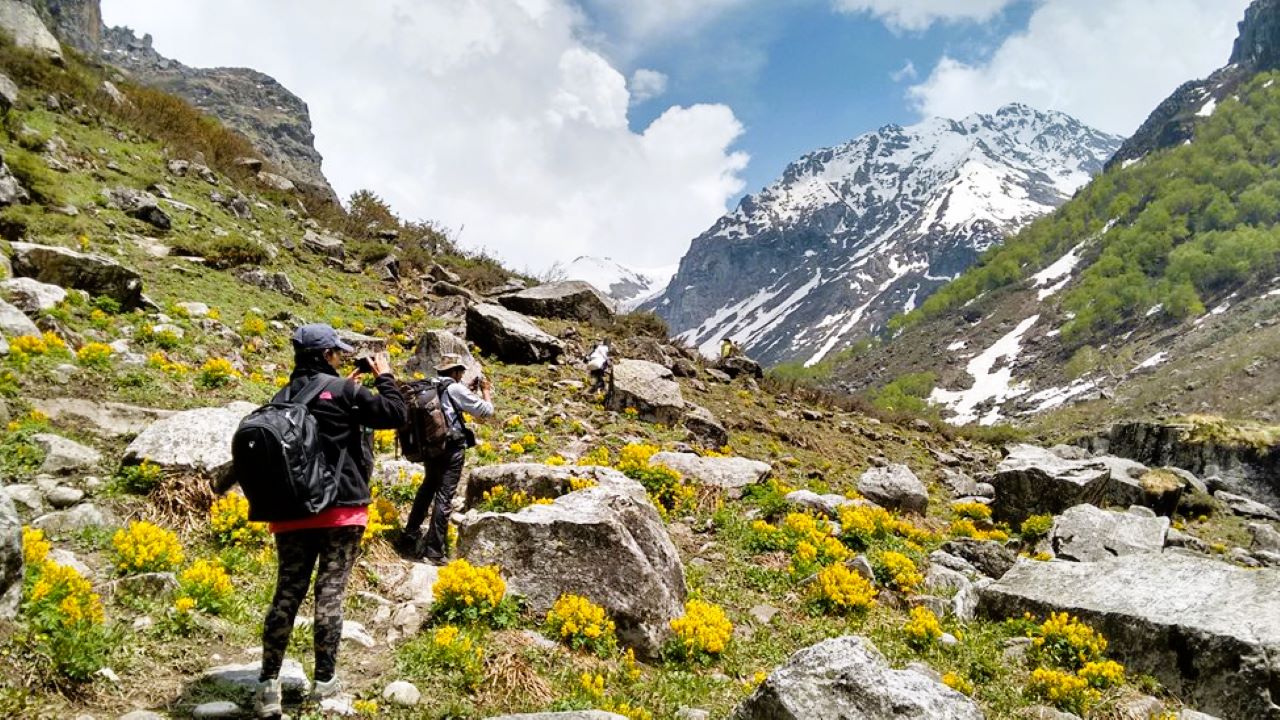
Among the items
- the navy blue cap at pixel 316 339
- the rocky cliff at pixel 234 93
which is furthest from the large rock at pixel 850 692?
the rocky cliff at pixel 234 93

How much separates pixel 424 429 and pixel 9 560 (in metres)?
4.09

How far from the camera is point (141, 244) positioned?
16.9 m

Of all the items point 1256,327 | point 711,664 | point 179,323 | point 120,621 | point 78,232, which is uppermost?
point 1256,327

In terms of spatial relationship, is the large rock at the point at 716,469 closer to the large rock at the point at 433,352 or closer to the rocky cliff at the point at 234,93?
the large rock at the point at 433,352

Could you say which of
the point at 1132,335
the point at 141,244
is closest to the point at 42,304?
the point at 141,244

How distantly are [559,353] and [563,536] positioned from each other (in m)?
14.3

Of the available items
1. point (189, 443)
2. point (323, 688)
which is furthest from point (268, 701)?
point (189, 443)

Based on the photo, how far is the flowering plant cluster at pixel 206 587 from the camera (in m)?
5.76

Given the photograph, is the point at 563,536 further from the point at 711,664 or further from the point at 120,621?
the point at 120,621

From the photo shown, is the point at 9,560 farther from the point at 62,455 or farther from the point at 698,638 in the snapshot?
the point at 698,638

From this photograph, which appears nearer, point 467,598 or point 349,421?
point 349,421

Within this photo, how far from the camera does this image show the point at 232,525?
7219 millimetres

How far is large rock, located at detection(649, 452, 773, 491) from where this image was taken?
505 inches

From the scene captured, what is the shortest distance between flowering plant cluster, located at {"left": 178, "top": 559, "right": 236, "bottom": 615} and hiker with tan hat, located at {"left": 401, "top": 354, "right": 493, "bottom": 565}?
2437 mm
